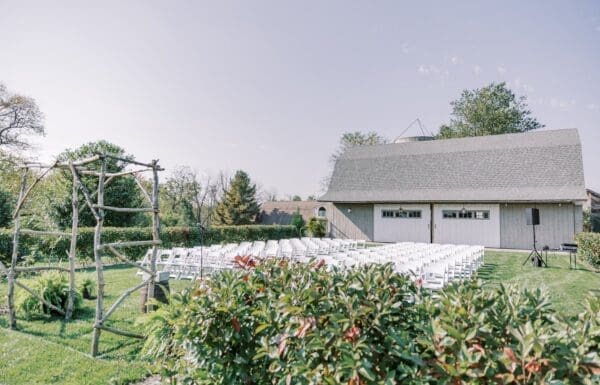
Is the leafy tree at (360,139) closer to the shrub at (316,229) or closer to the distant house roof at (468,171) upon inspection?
the distant house roof at (468,171)

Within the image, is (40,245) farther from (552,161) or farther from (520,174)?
(552,161)

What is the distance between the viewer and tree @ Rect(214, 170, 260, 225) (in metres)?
38.5

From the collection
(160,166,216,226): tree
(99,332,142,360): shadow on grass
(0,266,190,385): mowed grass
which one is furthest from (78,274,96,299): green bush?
(160,166,216,226): tree

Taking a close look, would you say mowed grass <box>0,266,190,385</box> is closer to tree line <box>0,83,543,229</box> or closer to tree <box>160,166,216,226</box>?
tree line <box>0,83,543,229</box>

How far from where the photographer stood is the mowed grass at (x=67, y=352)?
14.1 ft

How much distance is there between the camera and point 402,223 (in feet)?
79.1

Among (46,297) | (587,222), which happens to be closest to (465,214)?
(587,222)

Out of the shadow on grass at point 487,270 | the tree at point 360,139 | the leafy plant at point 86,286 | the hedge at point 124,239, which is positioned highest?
the tree at point 360,139

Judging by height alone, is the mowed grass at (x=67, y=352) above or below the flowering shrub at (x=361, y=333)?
below

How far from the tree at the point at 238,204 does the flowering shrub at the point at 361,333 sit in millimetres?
35984

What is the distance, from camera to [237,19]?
11109 mm

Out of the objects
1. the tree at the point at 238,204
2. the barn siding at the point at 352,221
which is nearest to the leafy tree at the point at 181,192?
the tree at the point at 238,204

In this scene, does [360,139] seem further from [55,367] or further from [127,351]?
[55,367]

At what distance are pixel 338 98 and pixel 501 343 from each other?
2098cm
